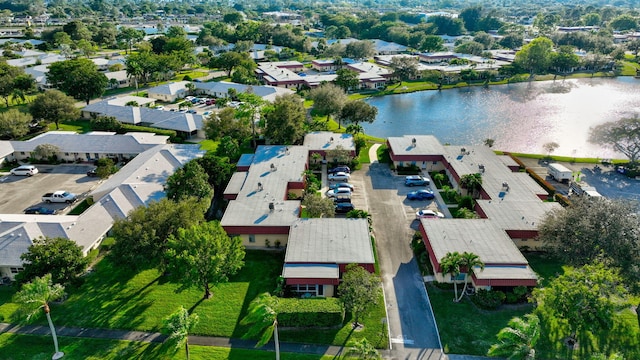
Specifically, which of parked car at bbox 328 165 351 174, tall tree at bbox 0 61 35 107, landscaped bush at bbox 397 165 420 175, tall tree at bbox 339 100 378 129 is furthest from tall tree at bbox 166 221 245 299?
tall tree at bbox 0 61 35 107

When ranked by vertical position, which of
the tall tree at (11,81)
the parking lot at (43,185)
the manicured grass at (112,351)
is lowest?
the manicured grass at (112,351)

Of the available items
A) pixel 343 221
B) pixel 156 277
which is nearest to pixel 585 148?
pixel 343 221

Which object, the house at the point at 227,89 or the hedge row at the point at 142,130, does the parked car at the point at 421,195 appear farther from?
the house at the point at 227,89

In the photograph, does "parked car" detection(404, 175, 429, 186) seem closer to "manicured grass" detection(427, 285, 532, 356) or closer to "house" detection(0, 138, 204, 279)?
"manicured grass" detection(427, 285, 532, 356)

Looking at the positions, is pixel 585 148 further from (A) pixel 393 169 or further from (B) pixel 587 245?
(B) pixel 587 245

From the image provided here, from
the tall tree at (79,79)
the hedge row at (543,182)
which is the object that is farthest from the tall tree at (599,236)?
the tall tree at (79,79)

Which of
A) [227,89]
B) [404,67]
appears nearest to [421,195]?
[227,89]
